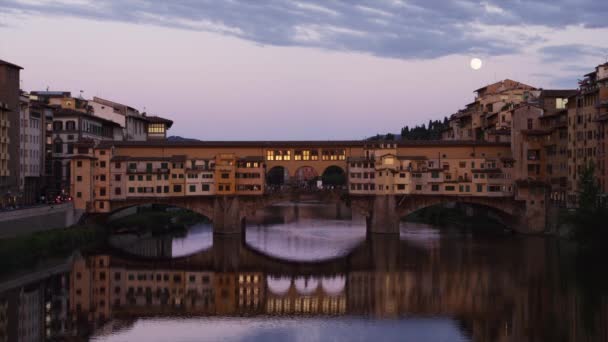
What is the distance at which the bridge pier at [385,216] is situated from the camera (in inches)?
2190

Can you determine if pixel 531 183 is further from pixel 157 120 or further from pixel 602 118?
pixel 157 120

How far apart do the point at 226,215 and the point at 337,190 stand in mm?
7586

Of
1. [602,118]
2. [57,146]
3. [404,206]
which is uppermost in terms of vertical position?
[602,118]

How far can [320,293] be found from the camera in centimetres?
3588

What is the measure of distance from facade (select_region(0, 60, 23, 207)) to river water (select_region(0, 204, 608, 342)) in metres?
7.42

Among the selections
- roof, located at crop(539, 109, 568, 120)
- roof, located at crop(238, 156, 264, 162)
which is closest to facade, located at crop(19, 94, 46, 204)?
roof, located at crop(238, 156, 264, 162)

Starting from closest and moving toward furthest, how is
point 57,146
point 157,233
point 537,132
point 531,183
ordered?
1. point 531,183
2. point 537,132
3. point 157,233
4. point 57,146

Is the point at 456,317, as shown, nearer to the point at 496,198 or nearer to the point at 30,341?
the point at 30,341

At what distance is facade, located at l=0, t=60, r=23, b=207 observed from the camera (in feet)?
168

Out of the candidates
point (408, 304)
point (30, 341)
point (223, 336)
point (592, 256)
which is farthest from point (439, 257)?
point (30, 341)

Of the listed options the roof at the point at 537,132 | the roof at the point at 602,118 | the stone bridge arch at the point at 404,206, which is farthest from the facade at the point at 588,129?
the stone bridge arch at the point at 404,206

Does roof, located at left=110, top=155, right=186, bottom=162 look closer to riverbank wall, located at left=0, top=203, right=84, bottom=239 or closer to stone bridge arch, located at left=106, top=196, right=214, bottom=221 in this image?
stone bridge arch, located at left=106, top=196, right=214, bottom=221

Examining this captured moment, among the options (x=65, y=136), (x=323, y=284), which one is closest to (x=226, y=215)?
(x=65, y=136)

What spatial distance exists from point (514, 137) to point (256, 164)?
56.0 feet
